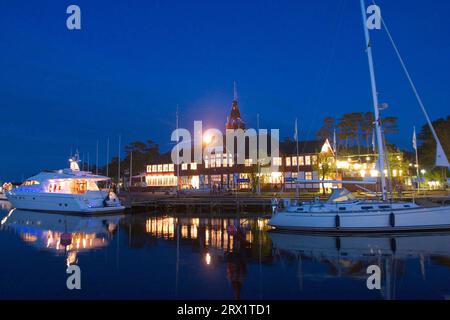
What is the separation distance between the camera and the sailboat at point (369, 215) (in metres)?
26.5

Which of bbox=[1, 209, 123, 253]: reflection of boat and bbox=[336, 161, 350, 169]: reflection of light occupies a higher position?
bbox=[336, 161, 350, 169]: reflection of light

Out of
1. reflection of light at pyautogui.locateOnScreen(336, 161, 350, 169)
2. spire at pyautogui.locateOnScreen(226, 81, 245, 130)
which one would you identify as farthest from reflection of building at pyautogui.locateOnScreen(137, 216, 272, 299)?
spire at pyautogui.locateOnScreen(226, 81, 245, 130)

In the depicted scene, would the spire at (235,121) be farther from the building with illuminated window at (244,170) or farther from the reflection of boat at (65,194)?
the reflection of boat at (65,194)

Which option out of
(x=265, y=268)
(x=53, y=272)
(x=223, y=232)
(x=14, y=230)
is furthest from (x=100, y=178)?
(x=265, y=268)

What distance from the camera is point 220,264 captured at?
1902 centimetres

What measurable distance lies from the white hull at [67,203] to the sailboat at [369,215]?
25.5 meters

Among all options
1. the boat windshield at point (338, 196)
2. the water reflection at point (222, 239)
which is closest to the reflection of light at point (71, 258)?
the water reflection at point (222, 239)

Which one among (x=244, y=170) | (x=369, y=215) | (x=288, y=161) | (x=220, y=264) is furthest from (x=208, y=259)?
(x=244, y=170)

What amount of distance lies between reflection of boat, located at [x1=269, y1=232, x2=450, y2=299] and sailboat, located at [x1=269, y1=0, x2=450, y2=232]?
879 mm

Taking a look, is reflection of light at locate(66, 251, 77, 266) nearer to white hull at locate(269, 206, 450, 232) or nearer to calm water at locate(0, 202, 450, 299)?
calm water at locate(0, 202, 450, 299)

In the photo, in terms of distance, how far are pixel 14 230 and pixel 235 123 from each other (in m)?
54.9

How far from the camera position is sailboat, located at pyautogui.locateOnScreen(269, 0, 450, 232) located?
2652 cm

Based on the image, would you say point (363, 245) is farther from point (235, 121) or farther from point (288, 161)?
point (235, 121)
